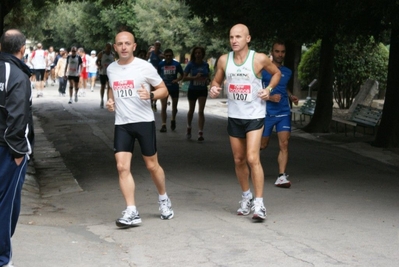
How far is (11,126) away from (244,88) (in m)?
3.32

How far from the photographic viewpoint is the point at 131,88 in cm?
881

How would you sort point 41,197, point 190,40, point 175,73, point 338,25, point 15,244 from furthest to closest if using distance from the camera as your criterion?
point 190,40
point 175,73
point 338,25
point 41,197
point 15,244

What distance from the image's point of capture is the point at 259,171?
9188mm

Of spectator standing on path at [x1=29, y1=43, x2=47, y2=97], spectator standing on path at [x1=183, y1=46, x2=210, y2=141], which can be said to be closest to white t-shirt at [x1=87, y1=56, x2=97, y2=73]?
spectator standing on path at [x1=29, y1=43, x2=47, y2=97]

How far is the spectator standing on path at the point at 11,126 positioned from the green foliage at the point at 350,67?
19586 millimetres

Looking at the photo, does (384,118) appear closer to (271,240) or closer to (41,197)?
(41,197)

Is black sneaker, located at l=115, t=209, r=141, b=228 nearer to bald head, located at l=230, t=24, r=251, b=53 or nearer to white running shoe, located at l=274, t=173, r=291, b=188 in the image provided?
bald head, located at l=230, t=24, r=251, b=53

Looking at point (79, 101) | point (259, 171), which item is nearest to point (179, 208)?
point (259, 171)

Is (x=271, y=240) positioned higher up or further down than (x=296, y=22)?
further down

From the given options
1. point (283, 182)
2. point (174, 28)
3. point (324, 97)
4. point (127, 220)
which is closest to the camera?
point (127, 220)

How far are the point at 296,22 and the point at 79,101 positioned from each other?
15.2 metres

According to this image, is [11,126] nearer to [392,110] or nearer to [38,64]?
[392,110]

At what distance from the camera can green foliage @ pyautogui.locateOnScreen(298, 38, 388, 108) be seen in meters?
26.1

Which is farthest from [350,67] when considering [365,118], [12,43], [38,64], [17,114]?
[17,114]
